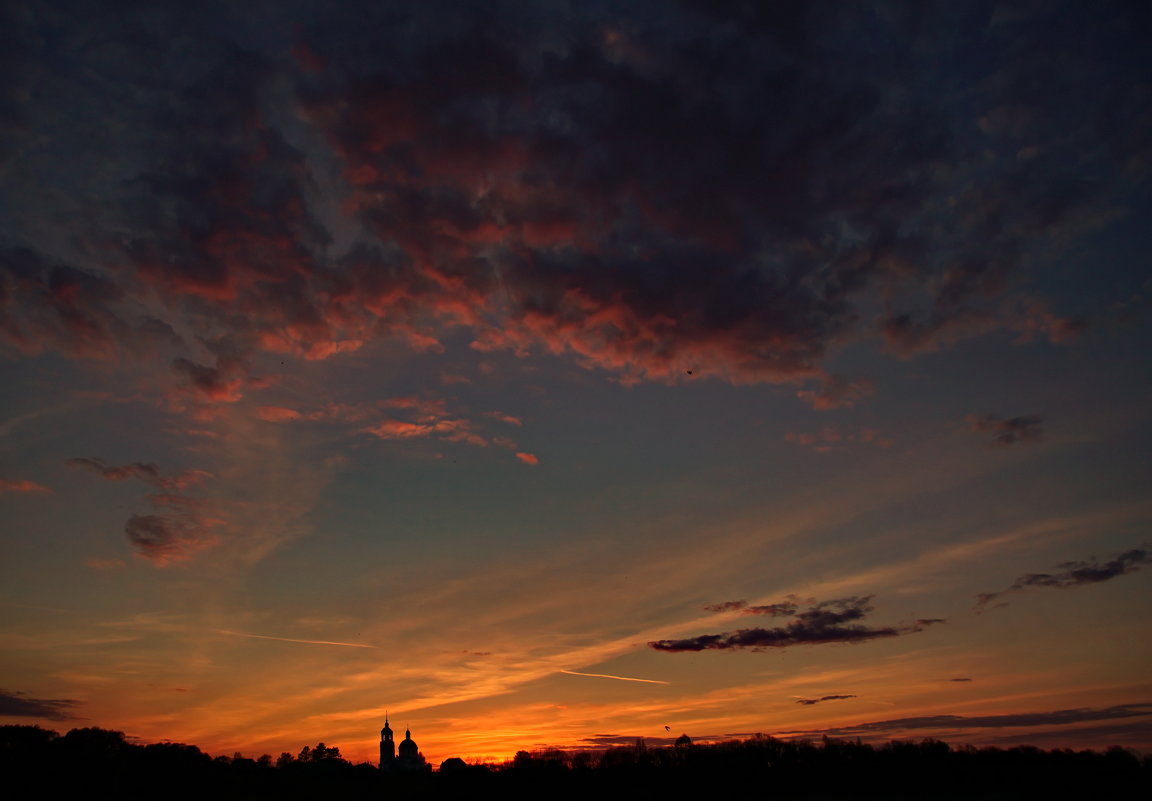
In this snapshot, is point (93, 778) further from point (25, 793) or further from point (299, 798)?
point (299, 798)

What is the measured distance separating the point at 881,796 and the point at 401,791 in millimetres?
110068

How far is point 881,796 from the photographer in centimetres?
16262

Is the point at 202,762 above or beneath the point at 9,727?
beneath

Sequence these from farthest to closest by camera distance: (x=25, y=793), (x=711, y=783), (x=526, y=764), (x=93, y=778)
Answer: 1. (x=526, y=764)
2. (x=711, y=783)
3. (x=93, y=778)
4. (x=25, y=793)

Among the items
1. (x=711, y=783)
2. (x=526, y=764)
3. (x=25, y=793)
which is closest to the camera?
(x=25, y=793)

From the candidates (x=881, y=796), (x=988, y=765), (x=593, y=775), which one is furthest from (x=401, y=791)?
(x=988, y=765)

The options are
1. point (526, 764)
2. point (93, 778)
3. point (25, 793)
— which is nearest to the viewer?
point (25, 793)

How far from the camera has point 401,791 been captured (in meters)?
169

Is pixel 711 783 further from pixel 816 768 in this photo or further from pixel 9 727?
pixel 9 727

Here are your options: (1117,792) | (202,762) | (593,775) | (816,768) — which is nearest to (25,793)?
(202,762)

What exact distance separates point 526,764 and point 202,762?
7513 cm

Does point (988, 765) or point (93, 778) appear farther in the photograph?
point (988, 765)

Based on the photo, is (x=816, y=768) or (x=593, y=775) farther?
(x=816, y=768)

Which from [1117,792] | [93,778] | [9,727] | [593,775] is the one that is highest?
[9,727]
